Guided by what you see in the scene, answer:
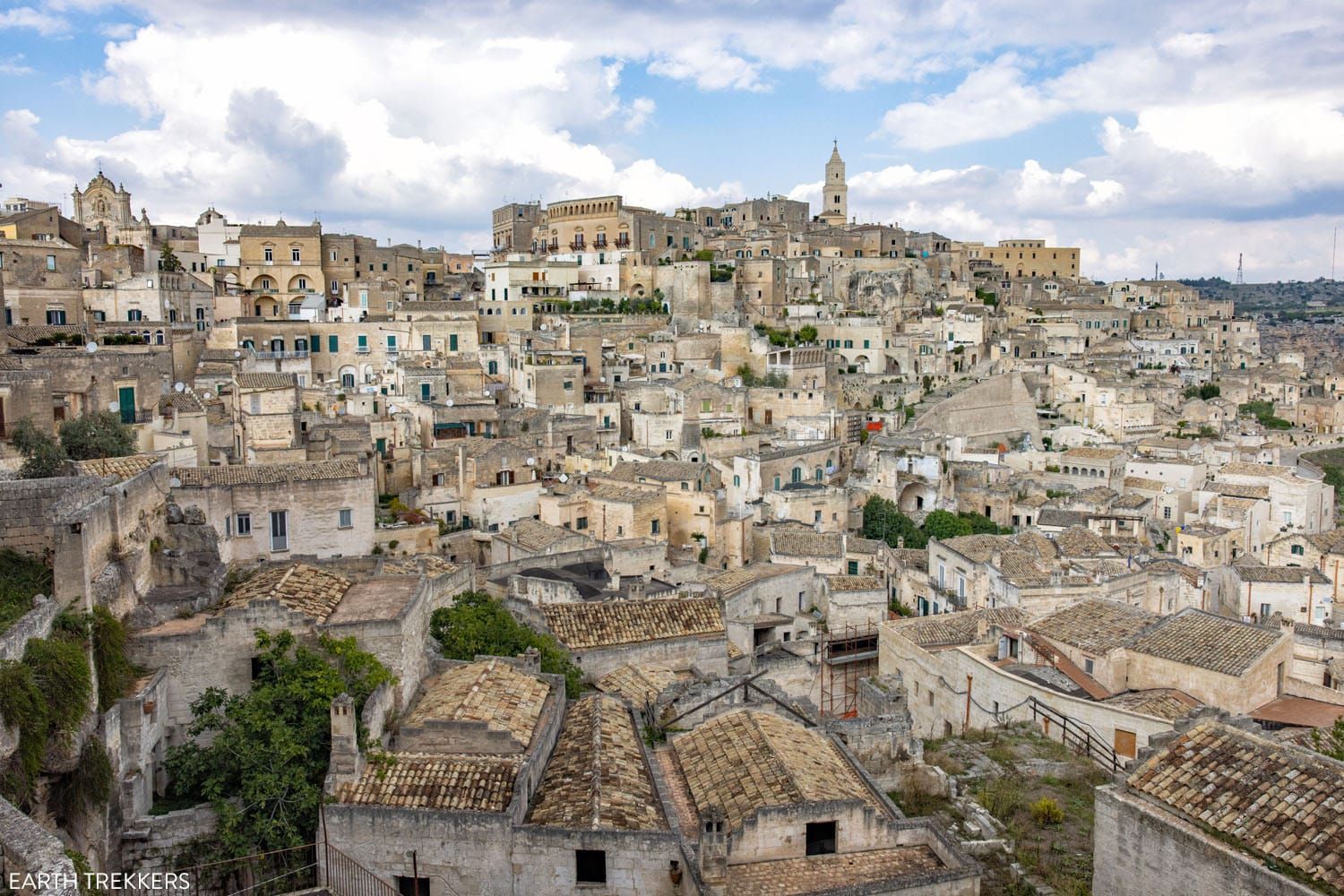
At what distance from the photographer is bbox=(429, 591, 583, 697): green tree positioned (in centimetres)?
1556

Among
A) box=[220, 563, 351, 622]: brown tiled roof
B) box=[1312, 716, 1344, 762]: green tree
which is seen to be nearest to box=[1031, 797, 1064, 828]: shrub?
box=[1312, 716, 1344, 762]: green tree

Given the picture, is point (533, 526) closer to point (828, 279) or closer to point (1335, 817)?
point (1335, 817)

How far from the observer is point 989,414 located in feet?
154

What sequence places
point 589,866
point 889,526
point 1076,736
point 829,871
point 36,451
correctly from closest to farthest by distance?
point 829,871, point 589,866, point 1076,736, point 36,451, point 889,526

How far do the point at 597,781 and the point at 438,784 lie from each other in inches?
65.5

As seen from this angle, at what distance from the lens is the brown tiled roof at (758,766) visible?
1127 centimetres

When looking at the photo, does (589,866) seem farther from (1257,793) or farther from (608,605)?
(608,605)

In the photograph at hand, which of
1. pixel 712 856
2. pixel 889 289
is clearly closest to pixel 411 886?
pixel 712 856

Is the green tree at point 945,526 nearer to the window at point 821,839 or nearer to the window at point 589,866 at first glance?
the window at point 821,839

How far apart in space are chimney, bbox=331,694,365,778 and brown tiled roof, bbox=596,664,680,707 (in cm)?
502

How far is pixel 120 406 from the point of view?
2552 centimetres

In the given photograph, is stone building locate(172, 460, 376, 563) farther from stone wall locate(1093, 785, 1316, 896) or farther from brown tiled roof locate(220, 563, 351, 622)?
stone wall locate(1093, 785, 1316, 896)

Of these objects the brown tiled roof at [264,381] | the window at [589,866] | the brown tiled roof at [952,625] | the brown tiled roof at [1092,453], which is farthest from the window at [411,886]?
the brown tiled roof at [1092,453]

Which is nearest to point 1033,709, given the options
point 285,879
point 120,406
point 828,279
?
point 285,879
